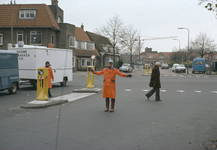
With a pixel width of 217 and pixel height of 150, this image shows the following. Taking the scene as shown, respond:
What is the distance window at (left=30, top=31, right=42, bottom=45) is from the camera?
3572cm

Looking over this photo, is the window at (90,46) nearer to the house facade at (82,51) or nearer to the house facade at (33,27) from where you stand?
the house facade at (82,51)

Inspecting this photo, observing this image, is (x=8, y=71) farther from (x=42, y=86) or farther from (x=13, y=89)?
(x=42, y=86)

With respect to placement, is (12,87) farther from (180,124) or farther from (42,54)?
(180,124)

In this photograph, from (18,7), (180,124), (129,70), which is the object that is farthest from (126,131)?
(129,70)

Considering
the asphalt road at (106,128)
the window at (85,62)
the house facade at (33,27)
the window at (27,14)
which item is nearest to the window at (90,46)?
the window at (85,62)

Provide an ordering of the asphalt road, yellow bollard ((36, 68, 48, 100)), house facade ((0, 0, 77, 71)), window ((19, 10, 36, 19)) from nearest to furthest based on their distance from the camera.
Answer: the asphalt road
yellow bollard ((36, 68, 48, 100))
house facade ((0, 0, 77, 71))
window ((19, 10, 36, 19))

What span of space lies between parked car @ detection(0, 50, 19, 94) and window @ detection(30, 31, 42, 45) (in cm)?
2319

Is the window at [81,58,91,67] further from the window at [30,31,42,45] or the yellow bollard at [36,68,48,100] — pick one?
the yellow bollard at [36,68,48,100]

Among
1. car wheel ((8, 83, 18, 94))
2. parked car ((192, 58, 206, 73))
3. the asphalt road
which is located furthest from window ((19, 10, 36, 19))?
the asphalt road

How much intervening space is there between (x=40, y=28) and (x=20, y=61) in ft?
70.4

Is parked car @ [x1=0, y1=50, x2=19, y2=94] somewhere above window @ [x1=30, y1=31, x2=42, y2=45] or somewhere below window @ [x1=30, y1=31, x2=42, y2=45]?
below

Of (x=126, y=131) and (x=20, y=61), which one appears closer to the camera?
(x=126, y=131)

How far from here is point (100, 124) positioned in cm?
653

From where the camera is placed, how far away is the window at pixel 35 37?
35.7 metres
